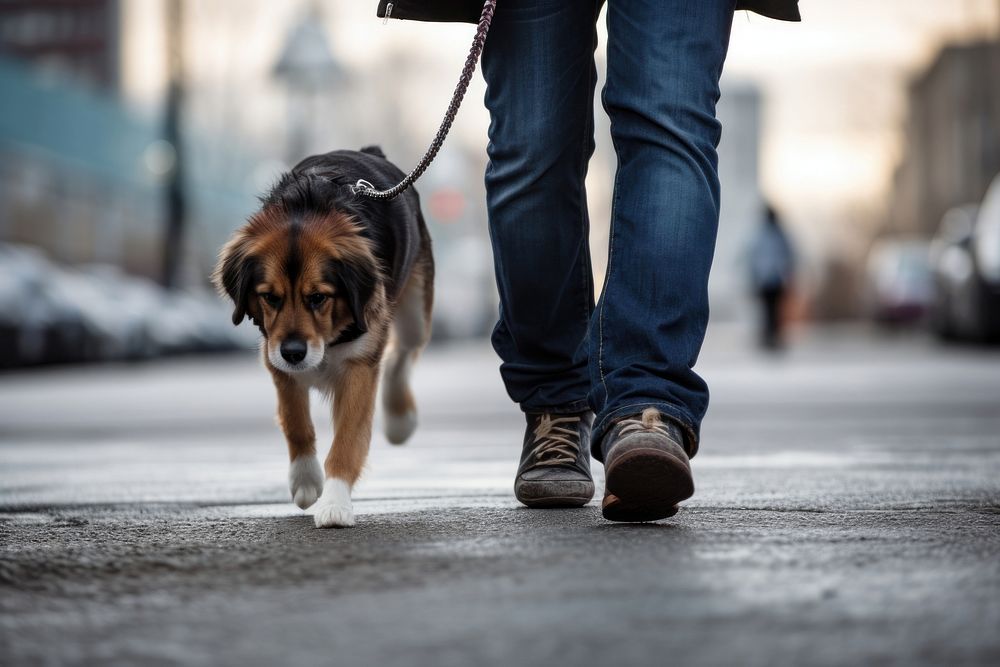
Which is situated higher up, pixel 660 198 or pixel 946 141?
pixel 946 141

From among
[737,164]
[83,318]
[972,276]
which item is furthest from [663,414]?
[737,164]

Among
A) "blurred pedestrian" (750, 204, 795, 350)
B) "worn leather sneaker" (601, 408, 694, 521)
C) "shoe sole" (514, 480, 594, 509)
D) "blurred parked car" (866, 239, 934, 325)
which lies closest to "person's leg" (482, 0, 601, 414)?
"shoe sole" (514, 480, 594, 509)

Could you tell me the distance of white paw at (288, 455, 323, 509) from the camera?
412cm

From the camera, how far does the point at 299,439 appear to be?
167 inches

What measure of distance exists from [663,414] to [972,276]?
15420mm

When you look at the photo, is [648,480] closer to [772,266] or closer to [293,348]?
[293,348]

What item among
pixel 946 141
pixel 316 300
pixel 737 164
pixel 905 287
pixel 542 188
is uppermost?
pixel 737 164

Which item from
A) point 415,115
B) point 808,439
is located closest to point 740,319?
point 415,115

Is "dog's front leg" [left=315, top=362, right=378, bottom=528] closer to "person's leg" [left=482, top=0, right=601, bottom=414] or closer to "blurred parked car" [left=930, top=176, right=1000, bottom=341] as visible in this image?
"person's leg" [left=482, top=0, right=601, bottom=414]

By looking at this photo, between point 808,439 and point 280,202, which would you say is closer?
point 280,202

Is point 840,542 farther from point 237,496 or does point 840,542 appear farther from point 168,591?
point 237,496

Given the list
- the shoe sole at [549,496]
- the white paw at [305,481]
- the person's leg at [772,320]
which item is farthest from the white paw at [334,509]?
the person's leg at [772,320]

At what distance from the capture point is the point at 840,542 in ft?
9.92

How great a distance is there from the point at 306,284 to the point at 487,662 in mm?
2097
